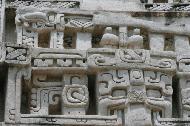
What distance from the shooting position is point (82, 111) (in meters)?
6.92

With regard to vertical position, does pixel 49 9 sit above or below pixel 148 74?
above

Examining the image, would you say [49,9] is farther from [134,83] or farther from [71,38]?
[134,83]

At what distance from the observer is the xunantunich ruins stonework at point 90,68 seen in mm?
6891

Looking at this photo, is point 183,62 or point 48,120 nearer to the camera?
point 48,120

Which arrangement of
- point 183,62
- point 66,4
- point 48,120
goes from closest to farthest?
point 48,120 → point 183,62 → point 66,4

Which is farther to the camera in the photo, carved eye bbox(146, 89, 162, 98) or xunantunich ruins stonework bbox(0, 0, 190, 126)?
carved eye bbox(146, 89, 162, 98)

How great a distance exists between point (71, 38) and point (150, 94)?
1.02 meters

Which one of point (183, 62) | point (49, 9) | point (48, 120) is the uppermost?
point (49, 9)

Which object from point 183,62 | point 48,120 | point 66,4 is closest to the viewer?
point 48,120

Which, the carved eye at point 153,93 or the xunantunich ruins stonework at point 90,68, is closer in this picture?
the xunantunich ruins stonework at point 90,68

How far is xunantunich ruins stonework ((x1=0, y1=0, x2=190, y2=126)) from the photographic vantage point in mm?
6891

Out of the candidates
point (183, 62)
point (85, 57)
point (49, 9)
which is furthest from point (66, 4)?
point (183, 62)

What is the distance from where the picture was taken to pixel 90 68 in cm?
707

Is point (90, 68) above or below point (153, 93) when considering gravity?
above
